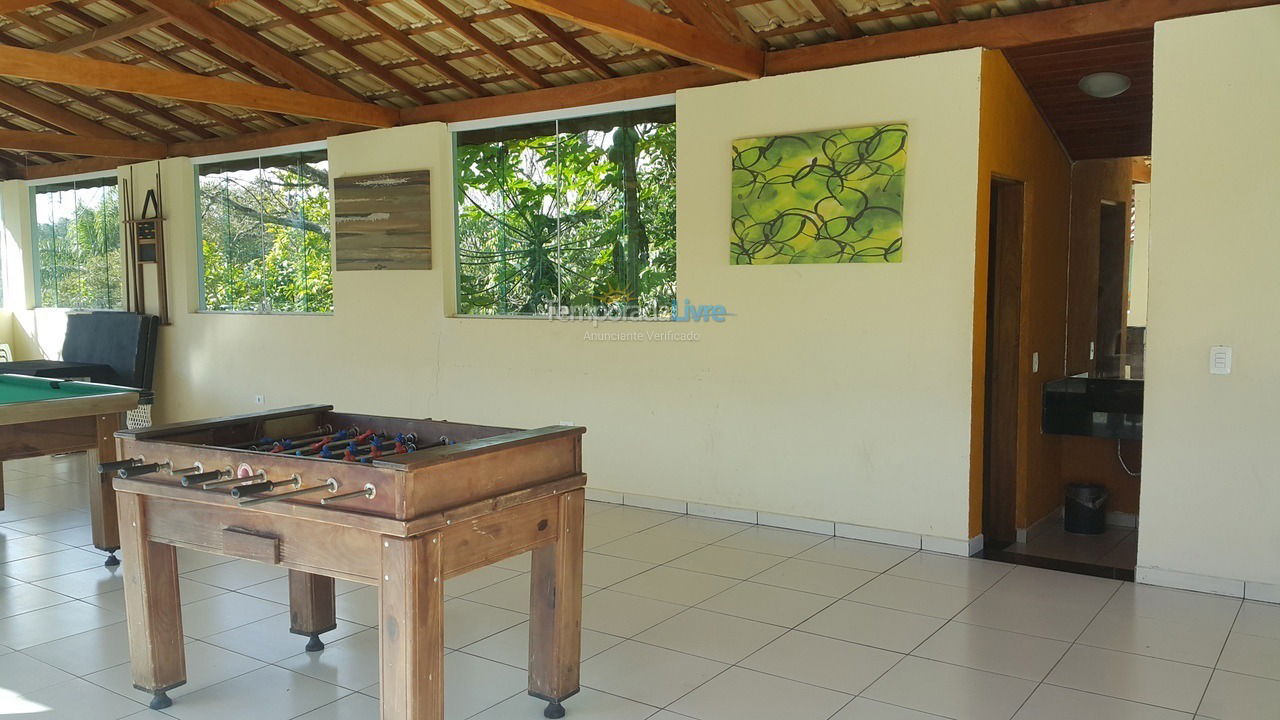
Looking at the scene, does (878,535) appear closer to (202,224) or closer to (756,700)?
(756,700)

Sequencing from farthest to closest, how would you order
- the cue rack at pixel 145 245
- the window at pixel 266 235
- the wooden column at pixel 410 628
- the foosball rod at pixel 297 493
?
the cue rack at pixel 145 245 < the window at pixel 266 235 < the foosball rod at pixel 297 493 < the wooden column at pixel 410 628

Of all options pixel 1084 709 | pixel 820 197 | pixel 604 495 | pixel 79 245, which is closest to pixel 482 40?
pixel 820 197

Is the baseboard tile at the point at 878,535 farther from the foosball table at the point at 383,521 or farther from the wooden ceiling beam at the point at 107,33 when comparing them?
the wooden ceiling beam at the point at 107,33

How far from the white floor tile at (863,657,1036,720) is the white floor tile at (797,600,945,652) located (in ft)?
0.74

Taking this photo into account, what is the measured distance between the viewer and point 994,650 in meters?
3.70

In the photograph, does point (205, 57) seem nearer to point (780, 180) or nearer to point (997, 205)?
point (780, 180)

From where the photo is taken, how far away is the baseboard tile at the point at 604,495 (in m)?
6.28

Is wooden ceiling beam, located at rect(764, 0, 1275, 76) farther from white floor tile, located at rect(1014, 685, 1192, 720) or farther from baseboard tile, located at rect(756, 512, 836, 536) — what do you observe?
white floor tile, located at rect(1014, 685, 1192, 720)

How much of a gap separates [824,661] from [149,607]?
8.05 ft

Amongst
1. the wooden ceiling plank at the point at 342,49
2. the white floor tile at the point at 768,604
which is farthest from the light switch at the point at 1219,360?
the wooden ceiling plank at the point at 342,49

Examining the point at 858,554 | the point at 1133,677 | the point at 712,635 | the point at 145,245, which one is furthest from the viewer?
the point at 145,245

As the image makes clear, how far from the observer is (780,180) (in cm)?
535

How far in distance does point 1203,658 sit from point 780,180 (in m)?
3.11

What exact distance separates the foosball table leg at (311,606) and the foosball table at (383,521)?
1.65 ft
